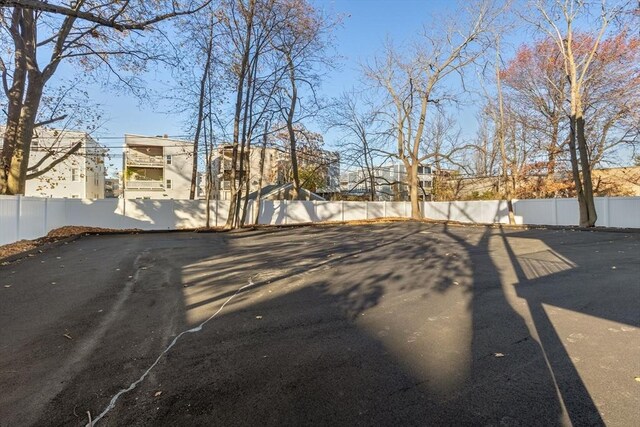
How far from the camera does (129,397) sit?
2.62 meters

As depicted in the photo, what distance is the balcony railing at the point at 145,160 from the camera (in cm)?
3762

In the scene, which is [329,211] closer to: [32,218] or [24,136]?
[24,136]

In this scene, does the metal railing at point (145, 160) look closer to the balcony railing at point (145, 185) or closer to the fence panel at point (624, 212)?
the balcony railing at point (145, 185)

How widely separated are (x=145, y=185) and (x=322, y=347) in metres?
40.5

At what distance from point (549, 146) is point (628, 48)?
7657 mm

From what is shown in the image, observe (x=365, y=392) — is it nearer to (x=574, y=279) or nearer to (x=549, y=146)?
(x=574, y=279)

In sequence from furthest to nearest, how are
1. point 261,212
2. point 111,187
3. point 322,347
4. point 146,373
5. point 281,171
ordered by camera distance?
point 111,187 < point 281,171 < point 261,212 < point 322,347 < point 146,373

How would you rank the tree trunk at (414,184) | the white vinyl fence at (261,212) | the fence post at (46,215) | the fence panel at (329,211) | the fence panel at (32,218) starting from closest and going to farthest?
the fence panel at (32,218), the white vinyl fence at (261,212), the fence post at (46,215), the fence panel at (329,211), the tree trunk at (414,184)

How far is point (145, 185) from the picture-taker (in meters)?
39.6

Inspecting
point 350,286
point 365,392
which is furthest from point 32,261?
point 365,392

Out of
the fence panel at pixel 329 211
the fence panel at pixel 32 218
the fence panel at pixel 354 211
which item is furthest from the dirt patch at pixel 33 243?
the fence panel at pixel 354 211

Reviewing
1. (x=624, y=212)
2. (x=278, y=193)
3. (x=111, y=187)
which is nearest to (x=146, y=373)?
(x=624, y=212)

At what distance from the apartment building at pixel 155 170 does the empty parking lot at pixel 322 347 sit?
33539mm

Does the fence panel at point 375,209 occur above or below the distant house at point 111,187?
below
